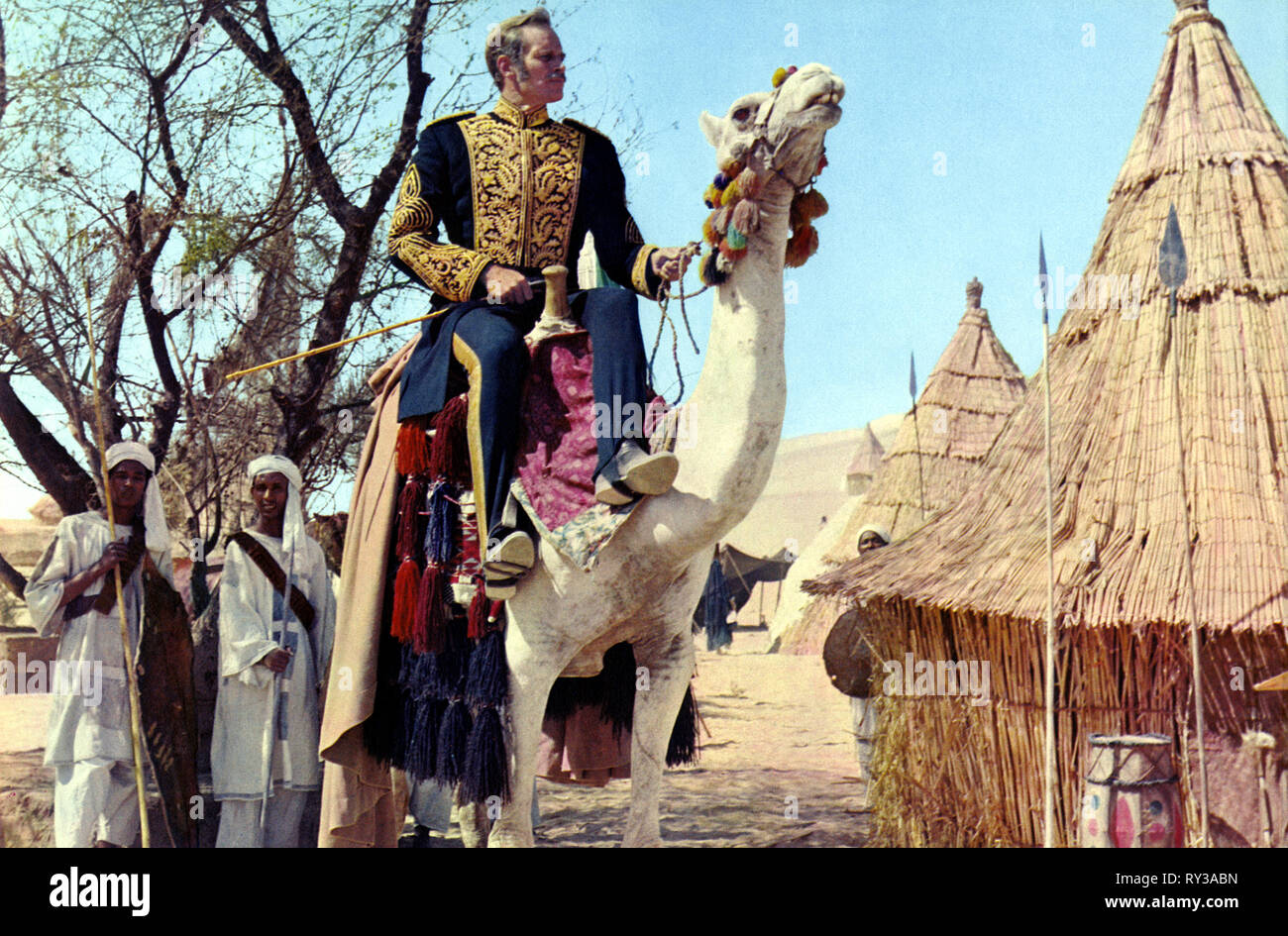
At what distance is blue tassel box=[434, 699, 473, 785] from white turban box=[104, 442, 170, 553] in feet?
5.42

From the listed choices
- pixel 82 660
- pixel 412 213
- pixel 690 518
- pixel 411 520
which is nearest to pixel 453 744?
pixel 411 520

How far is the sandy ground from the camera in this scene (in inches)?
244

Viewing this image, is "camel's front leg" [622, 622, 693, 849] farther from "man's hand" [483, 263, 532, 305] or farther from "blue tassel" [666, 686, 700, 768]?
"man's hand" [483, 263, 532, 305]

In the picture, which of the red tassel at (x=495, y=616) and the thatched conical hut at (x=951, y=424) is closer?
the red tassel at (x=495, y=616)

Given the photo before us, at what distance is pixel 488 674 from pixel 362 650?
19.8 inches

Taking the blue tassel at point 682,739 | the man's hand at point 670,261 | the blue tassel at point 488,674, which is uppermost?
the man's hand at point 670,261

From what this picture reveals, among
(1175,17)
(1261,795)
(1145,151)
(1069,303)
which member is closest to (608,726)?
(1261,795)

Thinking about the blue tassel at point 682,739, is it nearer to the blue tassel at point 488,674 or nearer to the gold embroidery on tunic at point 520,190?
the blue tassel at point 488,674

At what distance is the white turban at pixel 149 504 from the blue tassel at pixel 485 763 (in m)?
1.77

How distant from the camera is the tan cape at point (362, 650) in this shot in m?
3.82

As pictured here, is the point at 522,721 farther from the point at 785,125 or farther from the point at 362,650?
the point at 785,125

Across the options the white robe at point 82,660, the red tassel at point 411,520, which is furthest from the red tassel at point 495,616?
the white robe at point 82,660

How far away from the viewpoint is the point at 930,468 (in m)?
13.8

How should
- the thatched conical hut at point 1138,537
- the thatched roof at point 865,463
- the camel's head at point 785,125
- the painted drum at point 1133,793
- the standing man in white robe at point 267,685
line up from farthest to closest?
the thatched roof at point 865,463, the thatched conical hut at point 1138,537, the standing man in white robe at point 267,685, the painted drum at point 1133,793, the camel's head at point 785,125
